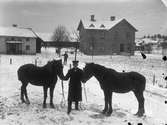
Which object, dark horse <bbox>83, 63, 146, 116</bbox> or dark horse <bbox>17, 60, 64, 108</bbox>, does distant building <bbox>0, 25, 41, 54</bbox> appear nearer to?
dark horse <bbox>17, 60, 64, 108</bbox>

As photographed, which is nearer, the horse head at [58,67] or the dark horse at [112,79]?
the dark horse at [112,79]

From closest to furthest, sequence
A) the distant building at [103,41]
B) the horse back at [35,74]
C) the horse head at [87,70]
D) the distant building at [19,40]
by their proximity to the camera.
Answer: the horse head at [87,70] < the horse back at [35,74] < the distant building at [103,41] < the distant building at [19,40]

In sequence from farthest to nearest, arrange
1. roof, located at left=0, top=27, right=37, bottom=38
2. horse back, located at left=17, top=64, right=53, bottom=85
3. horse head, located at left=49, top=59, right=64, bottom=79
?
roof, located at left=0, top=27, right=37, bottom=38, horse back, located at left=17, top=64, right=53, bottom=85, horse head, located at left=49, top=59, right=64, bottom=79

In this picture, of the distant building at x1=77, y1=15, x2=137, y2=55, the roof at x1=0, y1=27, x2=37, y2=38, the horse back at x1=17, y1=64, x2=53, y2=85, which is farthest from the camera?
the roof at x1=0, y1=27, x2=37, y2=38

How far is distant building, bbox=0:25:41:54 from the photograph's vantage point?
37656mm

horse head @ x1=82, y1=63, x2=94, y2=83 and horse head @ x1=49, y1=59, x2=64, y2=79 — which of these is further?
horse head @ x1=49, y1=59, x2=64, y2=79

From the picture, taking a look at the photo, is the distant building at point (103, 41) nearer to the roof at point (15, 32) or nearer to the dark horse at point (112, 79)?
the dark horse at point (112, 79)

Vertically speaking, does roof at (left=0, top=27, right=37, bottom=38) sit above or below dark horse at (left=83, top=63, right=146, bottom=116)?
above

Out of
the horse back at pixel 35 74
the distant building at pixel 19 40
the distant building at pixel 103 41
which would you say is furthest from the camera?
the distant building at pixel 19 40

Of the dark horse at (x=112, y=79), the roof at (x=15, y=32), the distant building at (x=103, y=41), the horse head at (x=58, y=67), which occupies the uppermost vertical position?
the roof at (x=15, y=32)

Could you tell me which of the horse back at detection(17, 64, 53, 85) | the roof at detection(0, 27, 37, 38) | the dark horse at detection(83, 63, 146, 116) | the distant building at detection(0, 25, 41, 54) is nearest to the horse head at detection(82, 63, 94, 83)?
the dark horse at detection(83, 63, 146, 116)

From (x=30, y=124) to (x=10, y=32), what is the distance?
3712 centimetres

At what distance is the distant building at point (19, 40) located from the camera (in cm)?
3766

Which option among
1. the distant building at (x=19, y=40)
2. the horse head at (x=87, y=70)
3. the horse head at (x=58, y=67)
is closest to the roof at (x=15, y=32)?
the distant building at (x=19, y=40)
